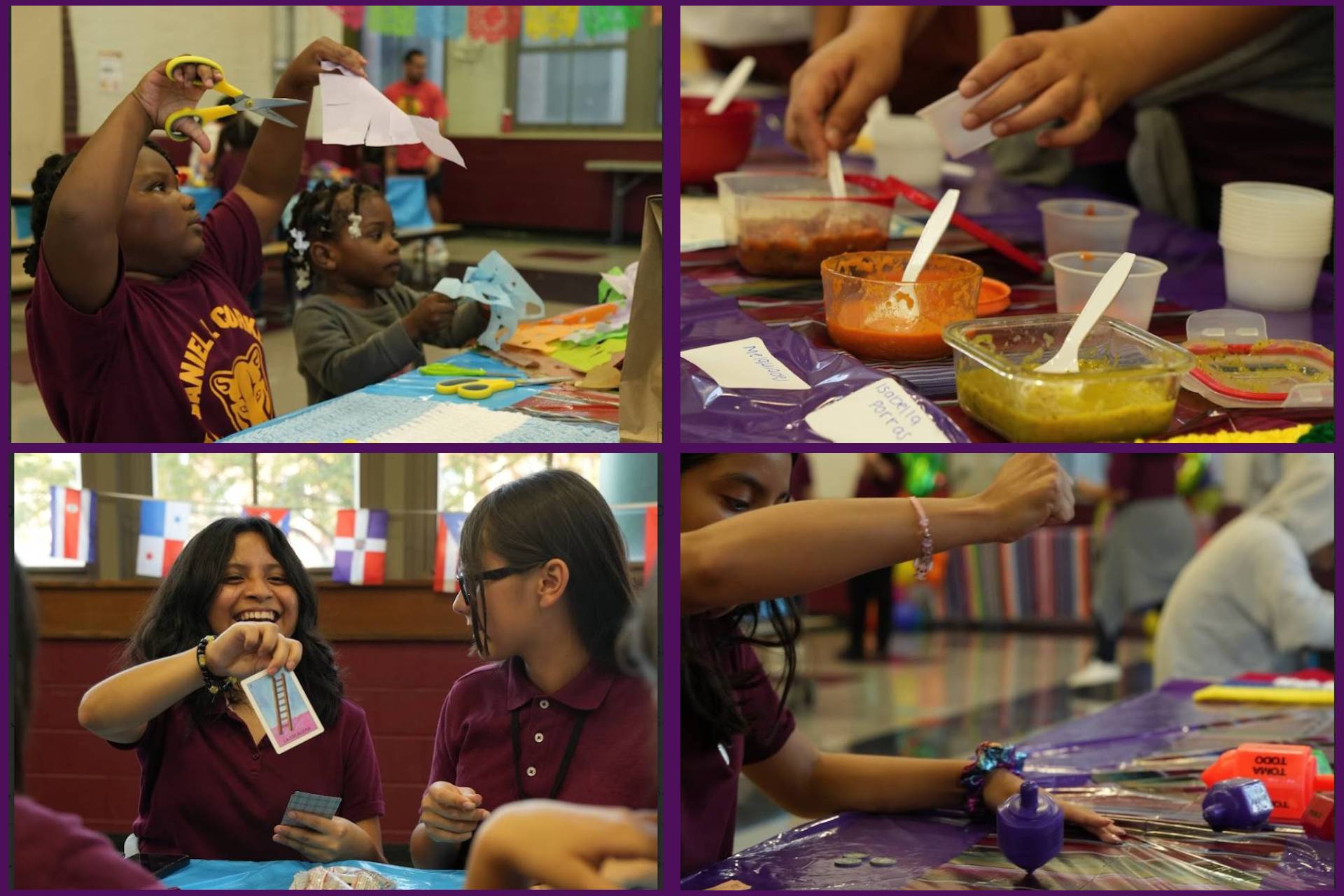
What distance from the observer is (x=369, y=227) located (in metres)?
1.88

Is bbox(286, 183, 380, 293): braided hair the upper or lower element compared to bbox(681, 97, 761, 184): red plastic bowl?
lower

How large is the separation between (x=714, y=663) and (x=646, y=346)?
0.33 meters

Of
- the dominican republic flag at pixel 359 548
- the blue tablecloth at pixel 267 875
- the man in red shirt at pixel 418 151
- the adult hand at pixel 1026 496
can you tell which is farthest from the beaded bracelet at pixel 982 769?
the man in red shirt at pixel 418 151

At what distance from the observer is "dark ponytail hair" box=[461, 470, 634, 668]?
1.06 meters

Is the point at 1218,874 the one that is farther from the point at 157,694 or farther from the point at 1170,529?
the point at 1170,529

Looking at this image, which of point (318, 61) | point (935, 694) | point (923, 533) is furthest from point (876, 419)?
point (935, 694)

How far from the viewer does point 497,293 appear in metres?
1.77

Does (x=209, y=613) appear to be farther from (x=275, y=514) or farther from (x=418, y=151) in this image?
(x=418, y=151)

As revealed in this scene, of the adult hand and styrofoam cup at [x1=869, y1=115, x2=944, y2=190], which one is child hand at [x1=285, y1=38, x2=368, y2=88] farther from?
styrofoam cup at [x1=869, y1=115, x2=944, y2=190]

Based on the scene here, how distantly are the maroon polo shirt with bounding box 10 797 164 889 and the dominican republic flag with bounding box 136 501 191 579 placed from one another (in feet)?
0.73

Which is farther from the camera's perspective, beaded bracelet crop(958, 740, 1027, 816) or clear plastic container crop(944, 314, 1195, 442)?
beaded bracelet crop(958, 740, 1027, 816)

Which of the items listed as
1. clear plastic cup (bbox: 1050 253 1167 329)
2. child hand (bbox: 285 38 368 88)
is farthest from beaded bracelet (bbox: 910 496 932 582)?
child hand (bbox: 285 38 368 88)

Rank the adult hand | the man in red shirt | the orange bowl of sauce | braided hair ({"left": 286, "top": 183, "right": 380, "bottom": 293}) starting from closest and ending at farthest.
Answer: the adult hand < the orange bowl of sauce < braided hair ({"left": 286, "top": 183, "right": 380, "bottom": 293}) < the man in red shirt

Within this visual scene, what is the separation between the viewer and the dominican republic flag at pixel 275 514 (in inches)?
42.3
